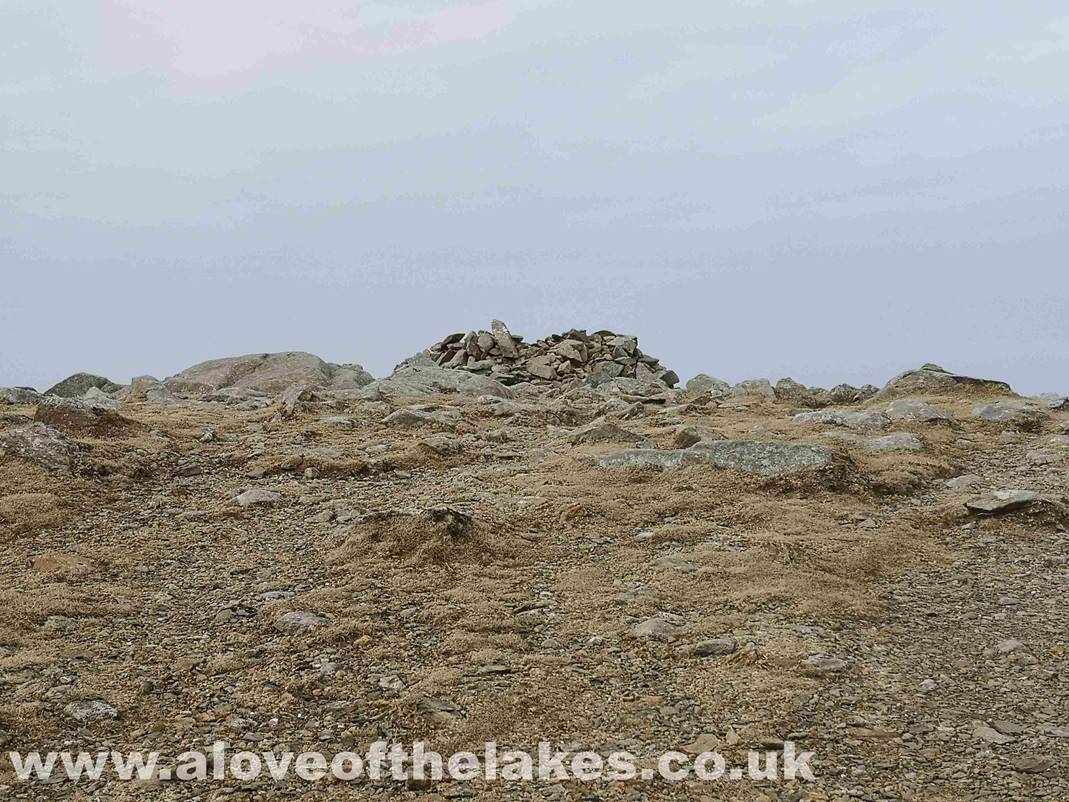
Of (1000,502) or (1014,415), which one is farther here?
(1014,415)

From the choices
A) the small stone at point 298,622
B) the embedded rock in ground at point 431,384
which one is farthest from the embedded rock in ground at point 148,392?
the small stone at point 298,622

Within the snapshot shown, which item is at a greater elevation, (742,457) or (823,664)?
(742,457)

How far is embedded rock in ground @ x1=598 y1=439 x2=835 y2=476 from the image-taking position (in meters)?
10.2

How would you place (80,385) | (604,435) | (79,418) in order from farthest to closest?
(80,385) < (604,435) < (79,418)

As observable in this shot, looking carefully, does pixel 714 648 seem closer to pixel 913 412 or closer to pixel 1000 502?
pixel 1000 502

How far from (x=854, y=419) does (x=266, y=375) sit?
15.0m

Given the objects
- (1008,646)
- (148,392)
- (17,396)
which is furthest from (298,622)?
(148,392)

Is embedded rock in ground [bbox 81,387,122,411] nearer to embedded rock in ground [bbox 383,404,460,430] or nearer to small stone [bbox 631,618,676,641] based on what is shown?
embedded rock in ground [bbox 383,404,460,430]

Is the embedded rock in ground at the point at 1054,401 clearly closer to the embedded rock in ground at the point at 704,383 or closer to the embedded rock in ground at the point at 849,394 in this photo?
the embedded rock in ground at the point at 849,394

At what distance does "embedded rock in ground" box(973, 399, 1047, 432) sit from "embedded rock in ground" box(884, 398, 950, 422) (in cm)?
80

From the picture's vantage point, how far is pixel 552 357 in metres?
26.5

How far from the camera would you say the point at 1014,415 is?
1427 centimetres

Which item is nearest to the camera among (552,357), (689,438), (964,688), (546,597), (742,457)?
(964,688)

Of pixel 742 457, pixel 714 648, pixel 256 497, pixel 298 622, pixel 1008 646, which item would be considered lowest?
pixel 1008 646
